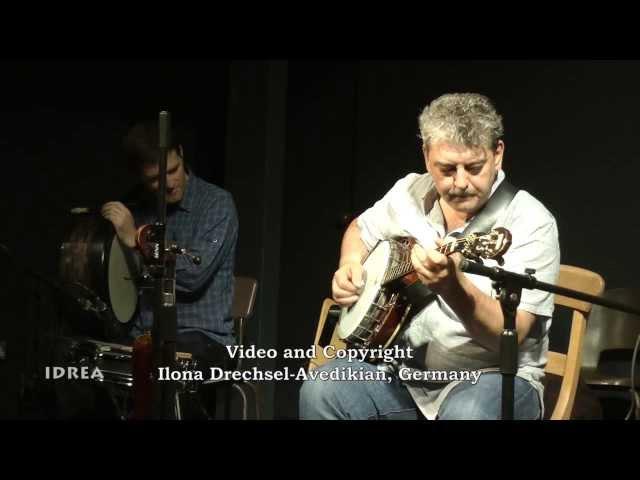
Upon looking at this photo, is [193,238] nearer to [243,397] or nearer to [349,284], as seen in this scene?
[243,397]

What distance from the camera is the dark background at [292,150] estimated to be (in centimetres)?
346

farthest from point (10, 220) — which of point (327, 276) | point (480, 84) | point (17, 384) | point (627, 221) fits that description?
point (627, 221)

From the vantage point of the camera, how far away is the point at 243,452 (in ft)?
9.68

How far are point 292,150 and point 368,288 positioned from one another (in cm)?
105

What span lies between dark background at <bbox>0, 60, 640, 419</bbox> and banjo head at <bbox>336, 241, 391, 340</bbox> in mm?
588

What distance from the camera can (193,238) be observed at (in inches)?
132

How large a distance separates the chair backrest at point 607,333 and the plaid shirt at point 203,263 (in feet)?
4.40

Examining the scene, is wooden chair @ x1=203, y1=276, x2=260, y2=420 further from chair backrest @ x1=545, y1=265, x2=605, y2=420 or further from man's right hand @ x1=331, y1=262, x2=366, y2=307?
chair backrest @ x1=545, y1=265, x2=605, y2=420

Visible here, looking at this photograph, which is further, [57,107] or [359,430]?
[57,107]

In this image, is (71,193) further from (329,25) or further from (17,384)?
(329,25)

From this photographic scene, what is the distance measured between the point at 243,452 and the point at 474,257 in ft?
3.17

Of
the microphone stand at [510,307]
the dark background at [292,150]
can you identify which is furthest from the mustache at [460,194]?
the dark background at [292,150]

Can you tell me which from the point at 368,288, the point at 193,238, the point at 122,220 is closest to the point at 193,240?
the point at 193,238

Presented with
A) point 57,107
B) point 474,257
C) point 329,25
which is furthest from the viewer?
point 57,107
